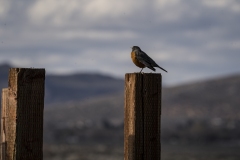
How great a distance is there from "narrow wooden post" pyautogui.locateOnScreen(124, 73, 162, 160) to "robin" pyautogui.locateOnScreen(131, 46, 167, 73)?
150cm

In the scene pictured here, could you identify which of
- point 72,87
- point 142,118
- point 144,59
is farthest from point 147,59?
point 72,87

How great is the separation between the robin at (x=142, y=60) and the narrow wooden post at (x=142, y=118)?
4.91 ft

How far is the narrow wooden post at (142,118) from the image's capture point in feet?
11.1

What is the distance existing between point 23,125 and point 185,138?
194ft

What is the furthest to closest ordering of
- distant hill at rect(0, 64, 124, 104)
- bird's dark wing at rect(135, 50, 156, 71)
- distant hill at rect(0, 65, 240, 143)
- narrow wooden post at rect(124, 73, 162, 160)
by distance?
distant hill at rect(0, 64, 124, 104) → distant hill at rect(0, 65, 240, 143) → bird's dark wing at rect(135, 50, 156, 71) → narrow wooden post at rect(124, 73, 162, 160)

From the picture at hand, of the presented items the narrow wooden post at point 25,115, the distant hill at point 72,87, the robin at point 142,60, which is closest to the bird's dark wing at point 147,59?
the robin at point 142,60

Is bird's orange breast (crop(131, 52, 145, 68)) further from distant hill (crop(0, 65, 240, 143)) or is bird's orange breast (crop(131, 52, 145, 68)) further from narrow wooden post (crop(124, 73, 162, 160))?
distant hill (crop(0, 65, 240, 143))

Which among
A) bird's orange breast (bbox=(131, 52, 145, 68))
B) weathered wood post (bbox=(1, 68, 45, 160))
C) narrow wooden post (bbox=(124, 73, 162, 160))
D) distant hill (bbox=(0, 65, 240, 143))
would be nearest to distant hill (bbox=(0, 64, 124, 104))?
distant hill (bbox=(0, 65, 240, 143))

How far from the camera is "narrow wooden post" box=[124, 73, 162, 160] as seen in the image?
340 cm

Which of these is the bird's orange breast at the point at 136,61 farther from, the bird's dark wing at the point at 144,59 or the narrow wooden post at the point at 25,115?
the narrow wooden post at the point at 25,115

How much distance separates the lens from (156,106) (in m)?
3.43

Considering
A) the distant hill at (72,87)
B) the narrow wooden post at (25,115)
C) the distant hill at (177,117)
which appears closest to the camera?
the narrow wooden post at (25,115)

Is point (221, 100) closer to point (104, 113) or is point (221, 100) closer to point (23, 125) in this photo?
point (104, 113)

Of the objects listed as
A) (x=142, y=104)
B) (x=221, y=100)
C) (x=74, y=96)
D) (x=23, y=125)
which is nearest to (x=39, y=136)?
(x=23, y=125)
